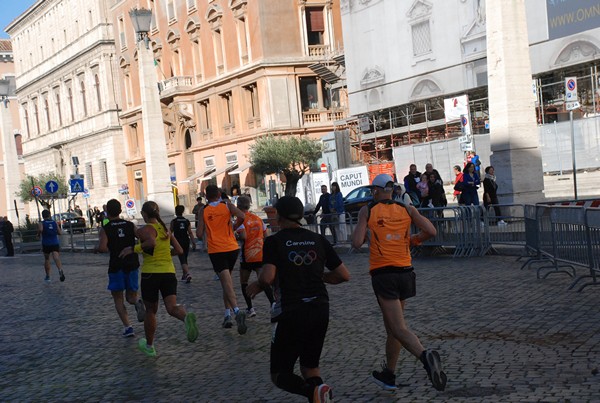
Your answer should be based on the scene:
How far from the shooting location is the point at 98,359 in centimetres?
991

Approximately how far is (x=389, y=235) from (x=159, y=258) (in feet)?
11.5

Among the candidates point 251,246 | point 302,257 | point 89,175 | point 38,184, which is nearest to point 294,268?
point 302,257

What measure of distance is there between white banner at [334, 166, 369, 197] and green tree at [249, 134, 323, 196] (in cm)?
746

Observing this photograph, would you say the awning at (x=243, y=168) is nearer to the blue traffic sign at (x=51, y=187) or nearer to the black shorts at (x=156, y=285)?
the blue traffic sign at (x=51, y=187)

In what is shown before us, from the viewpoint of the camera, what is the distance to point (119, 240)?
1137cm

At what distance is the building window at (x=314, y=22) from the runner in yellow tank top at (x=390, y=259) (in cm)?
4440

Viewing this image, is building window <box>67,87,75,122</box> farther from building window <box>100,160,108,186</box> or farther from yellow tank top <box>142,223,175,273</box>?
yellow tank top <box>142,223,175,273</box>

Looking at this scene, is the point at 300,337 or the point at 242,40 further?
the point at 242,40

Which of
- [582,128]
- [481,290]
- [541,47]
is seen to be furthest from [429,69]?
[481,290]

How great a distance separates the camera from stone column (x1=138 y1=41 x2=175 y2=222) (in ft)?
88.0

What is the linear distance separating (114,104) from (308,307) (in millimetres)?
65041

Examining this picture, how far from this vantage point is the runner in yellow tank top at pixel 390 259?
22.9ft

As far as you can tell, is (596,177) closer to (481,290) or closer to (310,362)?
(481,290)

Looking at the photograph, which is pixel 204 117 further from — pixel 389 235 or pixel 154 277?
pixel 389 235
